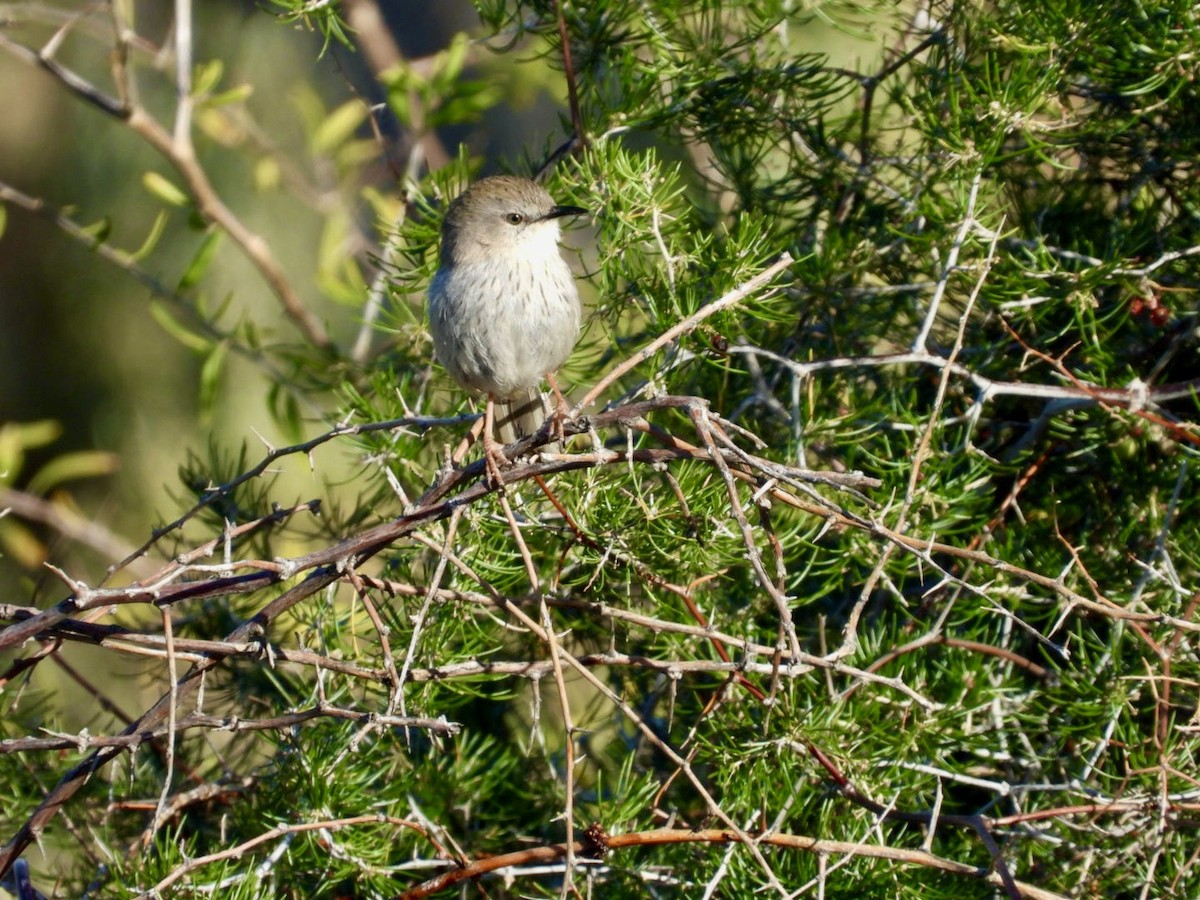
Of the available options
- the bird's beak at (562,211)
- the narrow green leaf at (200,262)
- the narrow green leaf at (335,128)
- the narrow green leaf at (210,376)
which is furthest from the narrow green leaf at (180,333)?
the bird's beak at (562,211)

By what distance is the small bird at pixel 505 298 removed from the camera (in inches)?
108

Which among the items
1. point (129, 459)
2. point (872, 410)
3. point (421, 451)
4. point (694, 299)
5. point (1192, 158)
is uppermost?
point (1192, 158)

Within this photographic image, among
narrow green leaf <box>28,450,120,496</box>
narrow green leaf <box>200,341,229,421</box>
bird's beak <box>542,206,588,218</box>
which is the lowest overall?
narrow green leaf <box>28,450,120,496</box>

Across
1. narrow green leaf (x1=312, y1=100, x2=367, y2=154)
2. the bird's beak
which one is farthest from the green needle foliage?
narrow green leaf (x1=312, y1=100, x2=367, y2=154)

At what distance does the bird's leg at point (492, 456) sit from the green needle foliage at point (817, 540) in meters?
0.06

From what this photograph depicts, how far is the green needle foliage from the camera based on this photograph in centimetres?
200

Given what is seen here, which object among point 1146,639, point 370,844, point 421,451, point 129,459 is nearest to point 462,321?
point 421,451

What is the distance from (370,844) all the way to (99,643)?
64 centimetres

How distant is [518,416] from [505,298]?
371 millimetres

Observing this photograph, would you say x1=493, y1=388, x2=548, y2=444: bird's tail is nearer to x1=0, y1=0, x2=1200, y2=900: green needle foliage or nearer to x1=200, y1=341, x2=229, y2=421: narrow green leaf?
x1=0, y1=0, x2=1200, y2=900: green needle foliage

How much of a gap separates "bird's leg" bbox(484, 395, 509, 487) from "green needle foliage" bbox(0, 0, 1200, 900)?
6 centimetres

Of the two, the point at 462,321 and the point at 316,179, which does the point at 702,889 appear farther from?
the point at 316,179

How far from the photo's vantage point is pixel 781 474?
1.74 metres

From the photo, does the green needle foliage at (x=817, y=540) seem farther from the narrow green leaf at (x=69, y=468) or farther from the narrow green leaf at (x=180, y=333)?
the narrow green leaf at (x=69, y=468)
